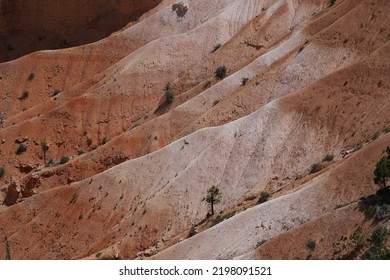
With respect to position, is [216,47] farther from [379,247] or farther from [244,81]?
[379,247]

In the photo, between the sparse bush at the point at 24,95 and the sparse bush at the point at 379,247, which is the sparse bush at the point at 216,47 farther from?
the sparse bush at the point at 379,247

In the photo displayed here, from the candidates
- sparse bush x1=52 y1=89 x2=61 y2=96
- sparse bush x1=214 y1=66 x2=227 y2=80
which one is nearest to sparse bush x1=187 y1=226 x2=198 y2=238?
sparse bush x1=214 y1=66 x2=227 y2=80

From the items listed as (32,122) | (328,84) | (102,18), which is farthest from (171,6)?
(328,84)

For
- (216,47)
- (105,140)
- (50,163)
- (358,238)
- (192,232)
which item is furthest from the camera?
(216,47)

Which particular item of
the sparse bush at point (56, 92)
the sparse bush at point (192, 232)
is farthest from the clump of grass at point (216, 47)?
the sparse bush at point (192, 232)

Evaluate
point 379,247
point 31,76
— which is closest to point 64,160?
point 31,76

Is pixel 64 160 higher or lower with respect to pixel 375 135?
higher

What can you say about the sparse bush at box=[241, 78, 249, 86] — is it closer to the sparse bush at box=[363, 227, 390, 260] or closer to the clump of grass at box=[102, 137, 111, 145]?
the clump of grass at box=[102, 137, 111, 145]
